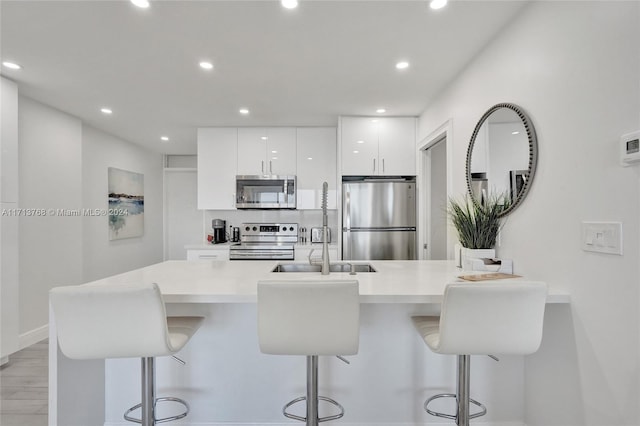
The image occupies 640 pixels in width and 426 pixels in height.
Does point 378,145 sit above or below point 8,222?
above

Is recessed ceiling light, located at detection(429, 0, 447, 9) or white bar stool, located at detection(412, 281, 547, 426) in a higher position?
recessed ceiling light, located at detection(429, 0, 447, 9)

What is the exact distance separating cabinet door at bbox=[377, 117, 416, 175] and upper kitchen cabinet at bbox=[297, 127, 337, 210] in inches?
27.5

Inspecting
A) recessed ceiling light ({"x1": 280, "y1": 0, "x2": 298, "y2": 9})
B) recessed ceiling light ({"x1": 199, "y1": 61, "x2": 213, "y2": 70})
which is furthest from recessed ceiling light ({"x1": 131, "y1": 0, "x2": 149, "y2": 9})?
recessed ceiling light ({"x1": 280, "y1": 0, "x2": 298, "y2": 9})

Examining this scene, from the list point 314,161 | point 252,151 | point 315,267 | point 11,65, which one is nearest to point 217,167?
point 252,151

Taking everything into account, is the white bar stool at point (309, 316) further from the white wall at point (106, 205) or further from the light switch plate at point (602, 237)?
the white wall at point (106, 205)

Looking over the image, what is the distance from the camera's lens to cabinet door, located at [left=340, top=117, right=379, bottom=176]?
3684 millimetres

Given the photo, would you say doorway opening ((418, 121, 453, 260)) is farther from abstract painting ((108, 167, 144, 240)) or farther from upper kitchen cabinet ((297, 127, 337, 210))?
abstract painting ((108, 167, 144, 240))

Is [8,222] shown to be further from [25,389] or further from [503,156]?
[503,156]

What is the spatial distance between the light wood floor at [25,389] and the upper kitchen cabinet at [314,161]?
293 cm

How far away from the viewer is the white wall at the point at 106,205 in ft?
13.3

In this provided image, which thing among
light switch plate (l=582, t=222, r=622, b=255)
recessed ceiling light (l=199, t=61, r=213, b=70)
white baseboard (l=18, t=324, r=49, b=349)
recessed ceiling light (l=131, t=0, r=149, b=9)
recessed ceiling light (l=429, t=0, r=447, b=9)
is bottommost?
white baseboard (l=18, t=324, r=49, b=349)

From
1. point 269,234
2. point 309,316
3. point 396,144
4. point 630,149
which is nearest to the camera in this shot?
point 630,149

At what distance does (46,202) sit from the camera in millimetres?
3244

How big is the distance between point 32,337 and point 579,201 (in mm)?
4515
